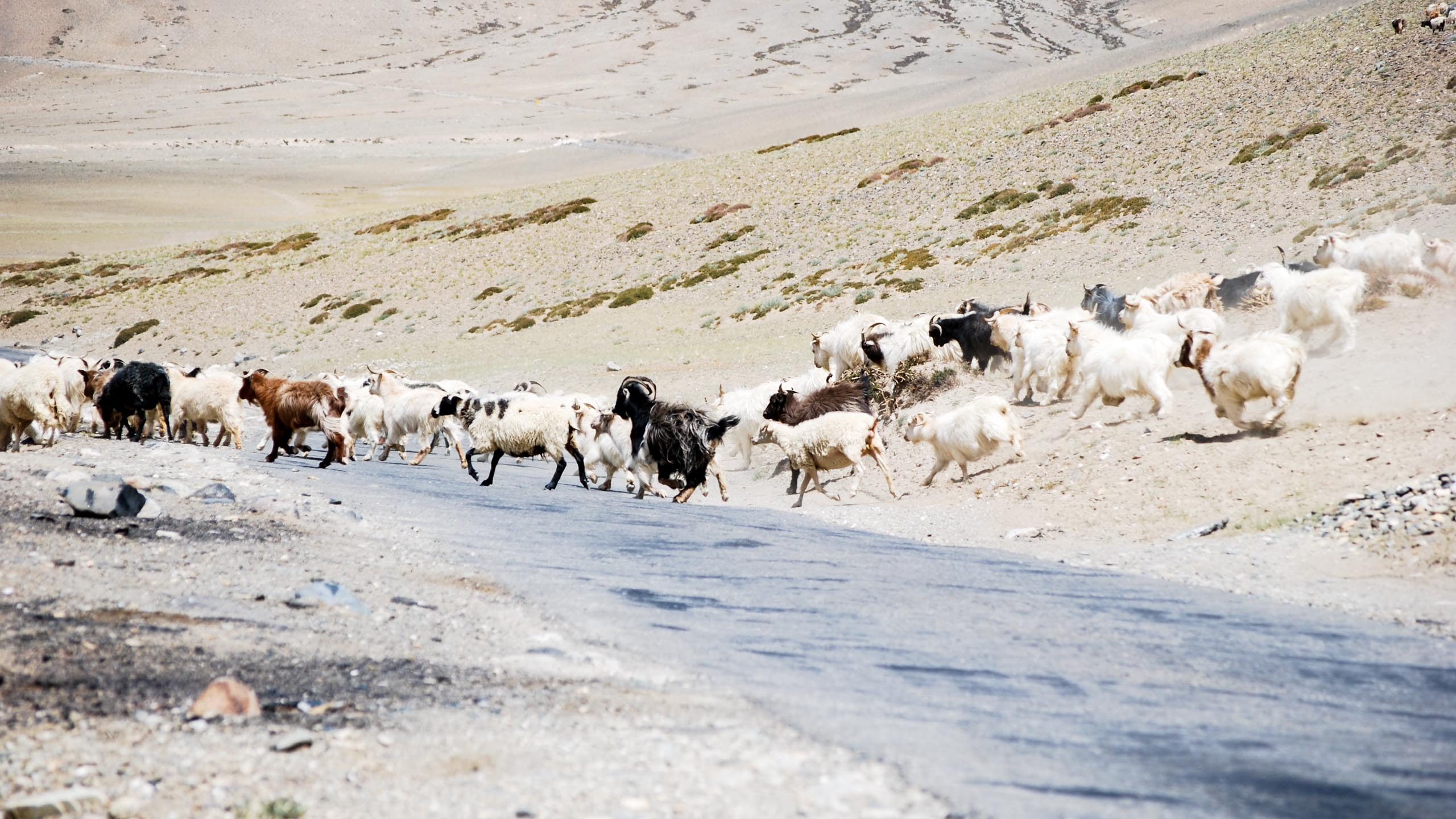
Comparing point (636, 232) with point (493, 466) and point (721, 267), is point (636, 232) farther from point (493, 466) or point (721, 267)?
point (493, 466)

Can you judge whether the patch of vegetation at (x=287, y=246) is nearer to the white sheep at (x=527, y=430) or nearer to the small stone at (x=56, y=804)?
the white sheep at (x=527, y=430)

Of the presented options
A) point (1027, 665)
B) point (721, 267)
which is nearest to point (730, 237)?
point (721, 267)

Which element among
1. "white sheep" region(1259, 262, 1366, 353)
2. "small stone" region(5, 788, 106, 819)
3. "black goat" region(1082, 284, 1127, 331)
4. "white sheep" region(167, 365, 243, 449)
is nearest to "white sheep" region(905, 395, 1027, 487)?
"white sheep" region(1259, 262, 1366, 353)

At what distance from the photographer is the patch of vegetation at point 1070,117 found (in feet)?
170

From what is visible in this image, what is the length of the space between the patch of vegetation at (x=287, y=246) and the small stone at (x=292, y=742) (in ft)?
201

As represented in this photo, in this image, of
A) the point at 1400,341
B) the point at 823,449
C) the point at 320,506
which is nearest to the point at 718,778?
the point at 320,506

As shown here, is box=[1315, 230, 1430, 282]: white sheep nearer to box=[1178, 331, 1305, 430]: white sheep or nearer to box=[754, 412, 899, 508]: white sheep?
box=[1178, 331, 1305, 430]: white sheep

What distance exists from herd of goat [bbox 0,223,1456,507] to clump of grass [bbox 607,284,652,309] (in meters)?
17.9

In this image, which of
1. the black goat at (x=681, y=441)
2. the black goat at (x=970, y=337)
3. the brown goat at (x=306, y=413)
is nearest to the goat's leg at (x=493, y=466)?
the black goat at (x=681, y=441)

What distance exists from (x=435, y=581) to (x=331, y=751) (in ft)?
13.4

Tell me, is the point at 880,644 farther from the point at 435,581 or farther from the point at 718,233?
the point at 718,233

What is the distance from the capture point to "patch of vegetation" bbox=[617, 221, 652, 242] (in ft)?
166

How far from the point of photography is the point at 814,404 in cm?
1691

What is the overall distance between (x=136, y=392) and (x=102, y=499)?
9.61m
